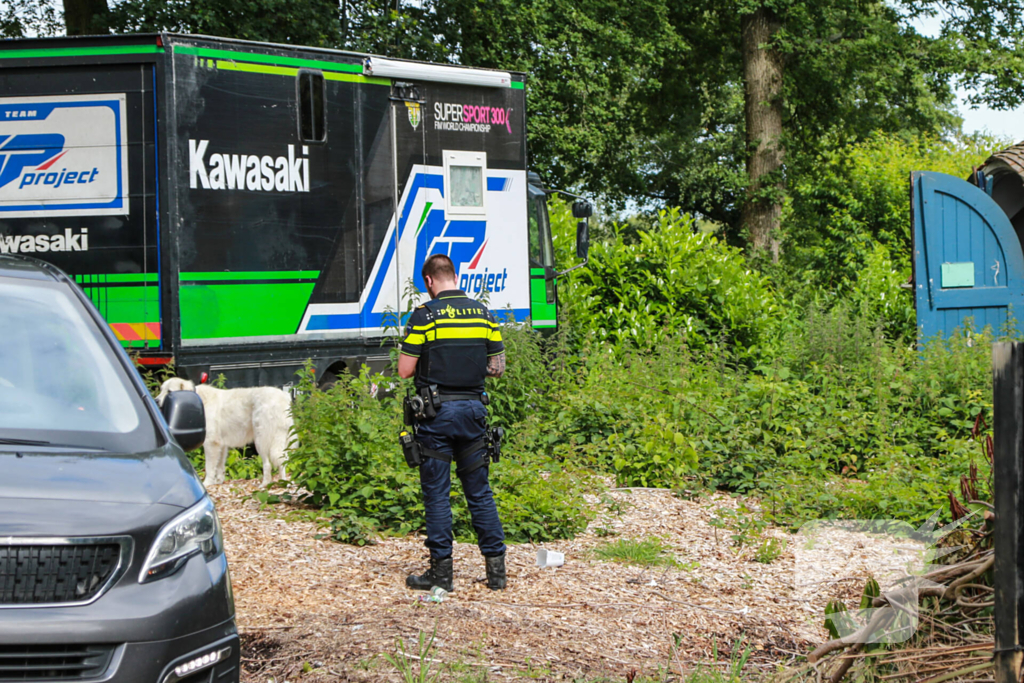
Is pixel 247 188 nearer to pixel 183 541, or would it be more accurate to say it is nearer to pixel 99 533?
pixel 183 541

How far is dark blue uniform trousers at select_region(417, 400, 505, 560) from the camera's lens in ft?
17.2

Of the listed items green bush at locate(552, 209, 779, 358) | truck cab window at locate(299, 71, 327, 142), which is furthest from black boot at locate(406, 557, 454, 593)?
green bush at locate(552, 209, 779, 358)

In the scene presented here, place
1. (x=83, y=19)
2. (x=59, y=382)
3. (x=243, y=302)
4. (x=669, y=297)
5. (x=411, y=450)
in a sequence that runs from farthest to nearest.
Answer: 1. (x=83, y=19)
2. (x=669, y=297)
3. (x=243, y=302)
4. (x=411, y=450)
5. (x=59, y=382)

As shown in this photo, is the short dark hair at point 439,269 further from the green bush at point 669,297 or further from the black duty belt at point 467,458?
the green bush at point 669,297

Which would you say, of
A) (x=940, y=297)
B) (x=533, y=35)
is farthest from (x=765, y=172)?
(x=940, y=297)

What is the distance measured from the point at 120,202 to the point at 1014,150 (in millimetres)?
10651

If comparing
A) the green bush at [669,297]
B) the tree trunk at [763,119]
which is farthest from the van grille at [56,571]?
the tree trunk at [763,119]

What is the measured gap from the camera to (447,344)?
5.23m

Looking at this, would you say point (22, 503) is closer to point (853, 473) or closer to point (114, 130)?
point (114, 130)

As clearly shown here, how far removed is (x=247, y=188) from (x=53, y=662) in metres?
6.25

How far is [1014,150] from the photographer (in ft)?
40.3

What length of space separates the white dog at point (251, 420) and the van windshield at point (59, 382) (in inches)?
135

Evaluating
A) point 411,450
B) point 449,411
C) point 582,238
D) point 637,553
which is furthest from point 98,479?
point 582,238

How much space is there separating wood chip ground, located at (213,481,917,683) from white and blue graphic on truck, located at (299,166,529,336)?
2.81m
